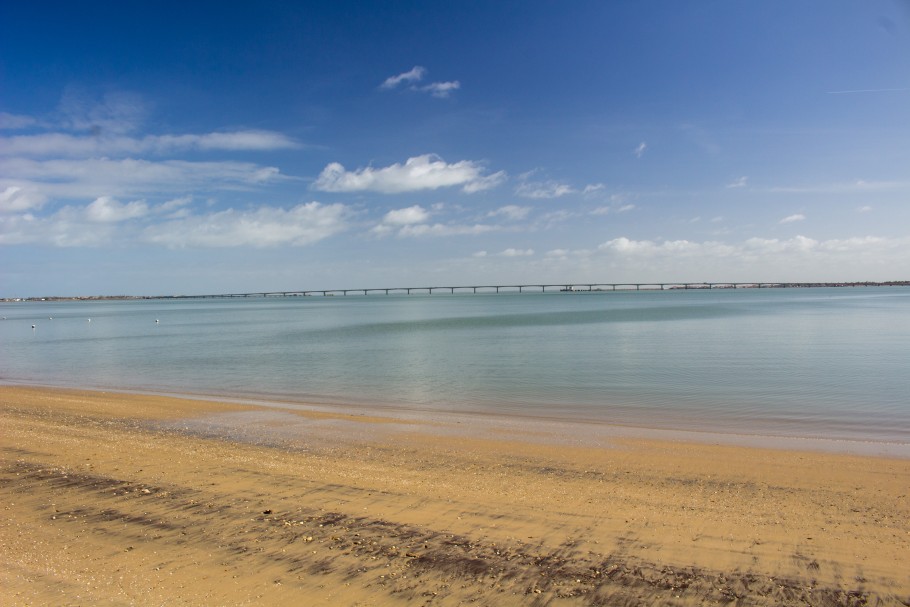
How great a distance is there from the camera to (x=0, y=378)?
71.7 feet

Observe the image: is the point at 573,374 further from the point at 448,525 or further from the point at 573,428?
the point at 448,525

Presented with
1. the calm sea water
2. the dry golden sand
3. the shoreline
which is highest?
the dry golden sand

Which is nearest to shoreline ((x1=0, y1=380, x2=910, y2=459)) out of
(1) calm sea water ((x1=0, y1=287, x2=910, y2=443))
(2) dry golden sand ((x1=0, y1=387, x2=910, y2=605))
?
(1) calm sea water ((x1=0, y1=287, x2=910, y2=443))

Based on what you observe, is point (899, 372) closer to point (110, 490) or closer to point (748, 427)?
point (748, 427)

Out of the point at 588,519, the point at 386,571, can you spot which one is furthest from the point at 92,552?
the point at 588,519

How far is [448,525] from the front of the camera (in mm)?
5863

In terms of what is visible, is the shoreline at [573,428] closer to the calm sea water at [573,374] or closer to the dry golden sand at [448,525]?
the calm sea water at [573,374]

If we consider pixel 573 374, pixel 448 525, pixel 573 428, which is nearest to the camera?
pixel 448 525

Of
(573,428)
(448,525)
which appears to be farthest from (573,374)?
(448,525)

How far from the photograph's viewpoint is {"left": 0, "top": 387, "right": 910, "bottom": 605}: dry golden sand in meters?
4.64

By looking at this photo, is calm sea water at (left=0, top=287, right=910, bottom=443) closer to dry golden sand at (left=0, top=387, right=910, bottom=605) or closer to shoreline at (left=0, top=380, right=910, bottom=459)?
shoreline at (left=0, top=380, right=910, bottom=459)

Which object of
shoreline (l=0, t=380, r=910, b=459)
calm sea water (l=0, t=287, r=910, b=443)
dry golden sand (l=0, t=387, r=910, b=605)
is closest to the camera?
dry golden sand (l=0, t=387, r=910, b=605)

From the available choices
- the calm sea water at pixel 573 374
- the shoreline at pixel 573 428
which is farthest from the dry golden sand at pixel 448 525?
the calm sea water at pixel 573 374

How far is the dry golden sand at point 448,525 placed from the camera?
464 centimetres
